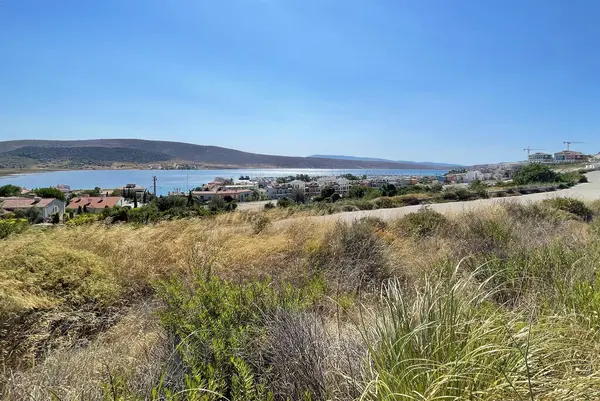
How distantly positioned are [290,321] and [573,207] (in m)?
13.9

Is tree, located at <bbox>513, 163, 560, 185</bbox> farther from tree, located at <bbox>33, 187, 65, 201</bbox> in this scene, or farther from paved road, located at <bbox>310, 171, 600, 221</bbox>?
tree, located at <bbox>33, 187, 65, 201</bbox>

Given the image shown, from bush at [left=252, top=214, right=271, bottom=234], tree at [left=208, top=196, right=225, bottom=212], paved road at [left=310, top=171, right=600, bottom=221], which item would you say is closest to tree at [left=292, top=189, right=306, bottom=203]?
tree at [left=208, top=196, right=225, bottom=212]

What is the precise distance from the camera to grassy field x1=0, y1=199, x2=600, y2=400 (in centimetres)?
188

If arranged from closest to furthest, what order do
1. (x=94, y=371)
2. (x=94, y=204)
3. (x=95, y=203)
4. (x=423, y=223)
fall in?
(x=94, y=371) → (x=423, y=223) → (x=94, y=204) → (x=95, y=203)

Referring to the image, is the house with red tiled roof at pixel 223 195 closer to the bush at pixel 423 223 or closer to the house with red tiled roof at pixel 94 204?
the house with red tiled roof at pixel 94 204

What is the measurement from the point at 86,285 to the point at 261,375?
127 inches

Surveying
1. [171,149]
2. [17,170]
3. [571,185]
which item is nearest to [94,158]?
[17,170]

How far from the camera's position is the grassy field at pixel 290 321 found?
1.88m

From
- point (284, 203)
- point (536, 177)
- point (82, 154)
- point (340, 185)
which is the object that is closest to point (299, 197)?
point (340, 185)

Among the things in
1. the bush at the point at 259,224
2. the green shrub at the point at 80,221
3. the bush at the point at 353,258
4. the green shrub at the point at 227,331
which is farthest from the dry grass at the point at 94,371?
the green shrub at the point at 80,221

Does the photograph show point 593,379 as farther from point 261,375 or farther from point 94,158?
point 94,158

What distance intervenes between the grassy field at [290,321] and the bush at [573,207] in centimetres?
724

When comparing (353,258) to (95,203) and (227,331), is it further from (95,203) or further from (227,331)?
(95,203)

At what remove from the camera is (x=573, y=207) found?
12.4 meters
